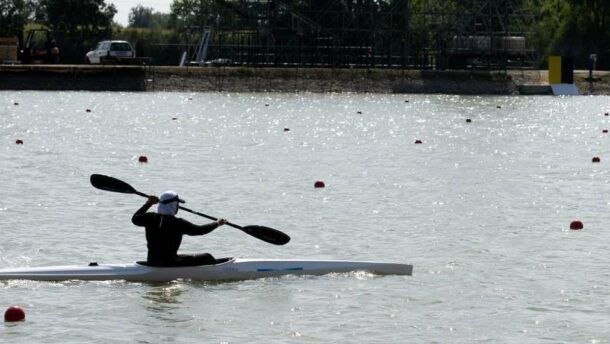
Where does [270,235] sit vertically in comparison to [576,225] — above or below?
above

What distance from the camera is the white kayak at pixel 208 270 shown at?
941 inches

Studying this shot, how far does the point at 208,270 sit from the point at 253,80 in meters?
72.6

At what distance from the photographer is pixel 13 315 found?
21.2m

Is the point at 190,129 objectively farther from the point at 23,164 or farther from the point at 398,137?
the point at 23,164

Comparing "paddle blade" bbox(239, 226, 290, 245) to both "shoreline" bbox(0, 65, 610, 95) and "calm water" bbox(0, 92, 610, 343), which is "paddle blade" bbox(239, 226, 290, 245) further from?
"shoreline" bbox(0, 65, 610, 95)

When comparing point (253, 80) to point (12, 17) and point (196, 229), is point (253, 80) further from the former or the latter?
point (196, 229)

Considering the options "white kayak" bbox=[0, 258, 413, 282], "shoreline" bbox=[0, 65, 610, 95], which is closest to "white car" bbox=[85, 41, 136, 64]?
"shoreline" bbox=[0, 65, 610, 95]

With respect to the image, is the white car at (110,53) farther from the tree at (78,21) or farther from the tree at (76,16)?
the tree at (76,16)

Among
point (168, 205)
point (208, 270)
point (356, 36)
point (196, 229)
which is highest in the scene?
point (168, 205)

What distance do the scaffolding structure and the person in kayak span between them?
256 ft

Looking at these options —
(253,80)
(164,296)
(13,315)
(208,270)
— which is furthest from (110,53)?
(13,315)

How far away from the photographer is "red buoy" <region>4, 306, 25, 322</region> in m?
21.2

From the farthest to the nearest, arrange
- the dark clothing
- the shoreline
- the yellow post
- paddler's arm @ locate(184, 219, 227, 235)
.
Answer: the yellow post
the shoreline
paddler's arm @ locate(184, 219, 227, 235)
the dark clothing

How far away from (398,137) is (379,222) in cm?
2696
